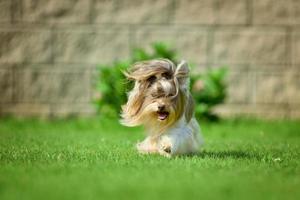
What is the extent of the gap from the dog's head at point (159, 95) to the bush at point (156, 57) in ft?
11.6

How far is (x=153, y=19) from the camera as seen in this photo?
36.3 feet

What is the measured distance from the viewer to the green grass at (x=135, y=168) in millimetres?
4652

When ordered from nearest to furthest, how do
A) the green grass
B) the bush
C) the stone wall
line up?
the green grass → the bush → the stone wall

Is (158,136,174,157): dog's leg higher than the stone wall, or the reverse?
the stone wall

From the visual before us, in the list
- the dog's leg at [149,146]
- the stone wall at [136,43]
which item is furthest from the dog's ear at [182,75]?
the stone wall at [136,43]

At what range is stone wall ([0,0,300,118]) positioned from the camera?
11000 mm

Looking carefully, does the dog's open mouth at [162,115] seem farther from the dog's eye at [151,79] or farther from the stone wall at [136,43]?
the stone wall at [136,43]

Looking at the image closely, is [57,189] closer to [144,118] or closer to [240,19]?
[144,118]

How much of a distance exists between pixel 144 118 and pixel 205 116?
406 centimetres

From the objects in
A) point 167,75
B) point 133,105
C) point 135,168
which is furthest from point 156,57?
point 135,168

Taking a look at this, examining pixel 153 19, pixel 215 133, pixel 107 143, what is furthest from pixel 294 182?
pixel 153 19

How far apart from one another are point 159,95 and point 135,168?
3.25 ft

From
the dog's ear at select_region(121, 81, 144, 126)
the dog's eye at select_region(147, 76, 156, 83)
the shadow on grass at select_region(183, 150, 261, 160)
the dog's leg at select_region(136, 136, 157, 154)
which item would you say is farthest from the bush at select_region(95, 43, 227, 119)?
Result: the dog's eye at select_region(147, 76, 156, 83)

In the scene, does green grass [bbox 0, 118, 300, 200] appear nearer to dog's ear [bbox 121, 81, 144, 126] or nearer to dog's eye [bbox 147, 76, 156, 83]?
dog's ear [bbox 121, 81, 144, 126]
